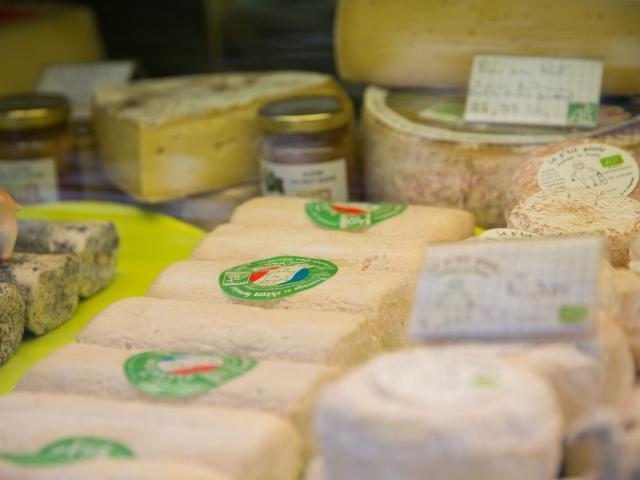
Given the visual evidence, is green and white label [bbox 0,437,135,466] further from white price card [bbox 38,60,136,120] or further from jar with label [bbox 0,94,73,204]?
white price card [bbox 38,60,136,120]

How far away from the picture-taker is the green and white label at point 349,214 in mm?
1771

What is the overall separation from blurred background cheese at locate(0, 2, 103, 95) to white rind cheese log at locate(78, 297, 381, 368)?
1639 millimetres

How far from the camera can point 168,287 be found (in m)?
1.56

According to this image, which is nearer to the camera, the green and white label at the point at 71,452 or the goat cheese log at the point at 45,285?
the green and white label at the point at 71,452

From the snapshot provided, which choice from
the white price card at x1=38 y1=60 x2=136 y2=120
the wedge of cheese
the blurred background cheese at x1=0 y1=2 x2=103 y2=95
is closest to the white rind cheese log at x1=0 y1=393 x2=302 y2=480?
the wedge of cheese

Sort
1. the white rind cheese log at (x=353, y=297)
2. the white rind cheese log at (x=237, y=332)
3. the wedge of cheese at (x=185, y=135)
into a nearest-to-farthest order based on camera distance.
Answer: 1. the white rind cheese log at (x=237, y=332)
2. the white rind cheese log at (x=353, y=297)
3. the wedge of cheese at (x=185, y=135)

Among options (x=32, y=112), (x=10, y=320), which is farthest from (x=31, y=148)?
(x=10, y=320)

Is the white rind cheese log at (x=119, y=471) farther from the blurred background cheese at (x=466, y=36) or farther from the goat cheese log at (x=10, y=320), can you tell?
the blurred background cheese at (x=466, y=36)

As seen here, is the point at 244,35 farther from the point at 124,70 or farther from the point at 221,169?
the point at 221,169

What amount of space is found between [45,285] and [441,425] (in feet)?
3.48

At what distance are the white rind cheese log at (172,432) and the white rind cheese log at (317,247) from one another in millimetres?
527

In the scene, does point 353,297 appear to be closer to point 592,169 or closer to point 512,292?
point 512,292

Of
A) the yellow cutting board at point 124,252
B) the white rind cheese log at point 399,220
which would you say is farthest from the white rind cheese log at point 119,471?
the white rind cheese log at point 399,220

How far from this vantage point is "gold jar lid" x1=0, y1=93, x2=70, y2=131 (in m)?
2.25
